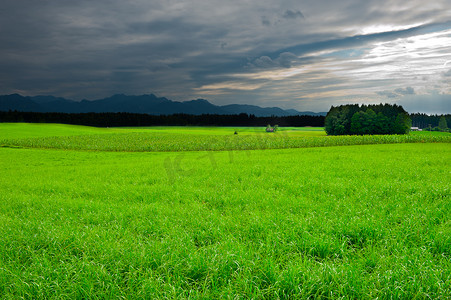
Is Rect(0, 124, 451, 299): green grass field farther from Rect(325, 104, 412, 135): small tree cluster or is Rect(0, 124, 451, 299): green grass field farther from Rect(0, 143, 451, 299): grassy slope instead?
Rect(325, 104, 412, 135): small tree cluster

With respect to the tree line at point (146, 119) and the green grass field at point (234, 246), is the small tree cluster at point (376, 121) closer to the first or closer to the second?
the tree line at point (146, 119)

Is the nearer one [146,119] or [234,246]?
[234,246]

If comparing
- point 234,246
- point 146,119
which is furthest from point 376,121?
point 146,119

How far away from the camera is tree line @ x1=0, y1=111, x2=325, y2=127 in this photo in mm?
142625

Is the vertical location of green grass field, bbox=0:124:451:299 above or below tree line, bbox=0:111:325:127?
below

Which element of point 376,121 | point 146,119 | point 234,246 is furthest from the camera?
point 146,119

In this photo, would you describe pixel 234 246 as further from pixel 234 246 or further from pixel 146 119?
pixel 146 119

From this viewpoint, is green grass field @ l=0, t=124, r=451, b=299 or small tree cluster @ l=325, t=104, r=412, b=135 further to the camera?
small tree cluster @ l=325, t=104, r=412, b=135

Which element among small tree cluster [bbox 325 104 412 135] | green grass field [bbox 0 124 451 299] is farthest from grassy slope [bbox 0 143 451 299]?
small tree cluster [bbox 325 104 412 135]

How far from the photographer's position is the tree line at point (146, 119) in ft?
468

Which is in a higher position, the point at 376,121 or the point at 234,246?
the point at 376,121

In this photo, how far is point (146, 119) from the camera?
151000mm

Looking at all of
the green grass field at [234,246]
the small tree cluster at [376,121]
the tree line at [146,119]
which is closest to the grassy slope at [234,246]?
the green grass field at [234,246]

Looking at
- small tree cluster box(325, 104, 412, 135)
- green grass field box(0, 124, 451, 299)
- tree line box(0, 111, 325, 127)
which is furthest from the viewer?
tree line box(0, 111, 325, 127)
